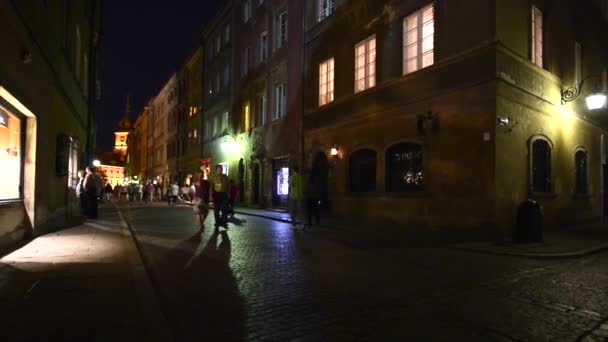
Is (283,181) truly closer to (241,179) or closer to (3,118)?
(241,179)

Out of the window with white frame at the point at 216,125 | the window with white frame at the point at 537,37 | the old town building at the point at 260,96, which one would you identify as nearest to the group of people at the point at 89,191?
the old town building at the point at 260,96

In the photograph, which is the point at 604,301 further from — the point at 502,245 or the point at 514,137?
the point at 514,137

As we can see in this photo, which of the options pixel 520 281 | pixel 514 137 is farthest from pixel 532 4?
pixel 520 281

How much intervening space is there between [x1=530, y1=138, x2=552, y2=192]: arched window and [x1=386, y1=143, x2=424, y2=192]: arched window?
3188mm

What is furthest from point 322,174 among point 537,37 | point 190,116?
point 190,116

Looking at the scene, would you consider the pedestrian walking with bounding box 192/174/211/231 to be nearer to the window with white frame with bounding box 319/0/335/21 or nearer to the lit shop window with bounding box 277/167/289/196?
the lit shop window with bounding box 277/167/289/196

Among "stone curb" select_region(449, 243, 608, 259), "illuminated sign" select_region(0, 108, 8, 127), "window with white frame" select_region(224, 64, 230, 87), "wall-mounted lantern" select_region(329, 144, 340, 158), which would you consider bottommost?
"stone curb" select_region(449, 243, 608, 259)

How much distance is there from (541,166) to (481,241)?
433cm

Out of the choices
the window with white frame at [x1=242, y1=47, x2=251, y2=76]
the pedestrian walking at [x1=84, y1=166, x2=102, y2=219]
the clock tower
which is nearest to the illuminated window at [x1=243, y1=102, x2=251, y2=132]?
the window with white frame at [x1=242, y1=47, x2=251, y2=76]

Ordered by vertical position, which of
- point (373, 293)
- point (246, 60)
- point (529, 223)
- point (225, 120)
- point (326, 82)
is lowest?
point (373, 293)

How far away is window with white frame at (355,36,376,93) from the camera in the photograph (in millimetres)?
15817

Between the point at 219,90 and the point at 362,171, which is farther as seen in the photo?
the point at 219,90

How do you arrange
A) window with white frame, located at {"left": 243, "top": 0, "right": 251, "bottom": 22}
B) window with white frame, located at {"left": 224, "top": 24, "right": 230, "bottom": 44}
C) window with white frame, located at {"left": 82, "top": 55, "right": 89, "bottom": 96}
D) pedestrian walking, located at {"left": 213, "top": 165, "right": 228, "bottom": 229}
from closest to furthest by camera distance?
pedestrian walking, located at {"left": 213, "top": 165, "right": 228, "bottom": 229}, window with white frame, located at {"left": 82, "top": 55, "right": 89, "bottom": 96}, window with white frame, located at {"left": 243, "top": 0, "right": 251, "bottom": 22}, window with white frame, located at {"left": 224, "top": 24, "right": 230, "bottom": 44}

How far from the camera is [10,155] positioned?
913 centimetres
